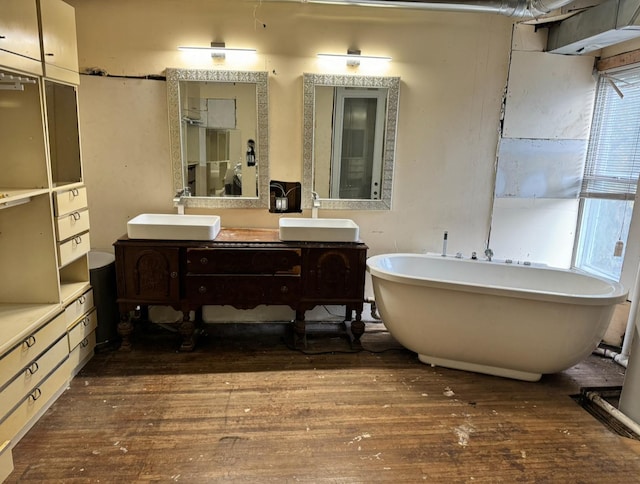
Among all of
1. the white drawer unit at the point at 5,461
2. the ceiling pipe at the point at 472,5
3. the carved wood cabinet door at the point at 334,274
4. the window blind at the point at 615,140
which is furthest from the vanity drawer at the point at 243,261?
the window blind at the point at 615,140

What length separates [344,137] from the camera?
10.5ft

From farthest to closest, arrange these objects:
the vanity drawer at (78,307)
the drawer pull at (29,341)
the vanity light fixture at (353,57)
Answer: the vanity light fixture at (353,57) → the vanity drawer at (78,307) → the drawer pull at (29,341)

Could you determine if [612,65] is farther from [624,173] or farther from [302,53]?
[302,53]

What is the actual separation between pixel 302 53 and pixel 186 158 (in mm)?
1175

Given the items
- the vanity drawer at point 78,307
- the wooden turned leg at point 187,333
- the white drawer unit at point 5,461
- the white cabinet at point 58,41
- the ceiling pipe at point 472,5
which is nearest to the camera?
the white drawer unit at point 5,461

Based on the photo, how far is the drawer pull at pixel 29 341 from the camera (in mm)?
1975

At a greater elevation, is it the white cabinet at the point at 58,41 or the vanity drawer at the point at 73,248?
the white cabinet at the point at 58,41

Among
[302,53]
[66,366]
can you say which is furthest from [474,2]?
[66,366]

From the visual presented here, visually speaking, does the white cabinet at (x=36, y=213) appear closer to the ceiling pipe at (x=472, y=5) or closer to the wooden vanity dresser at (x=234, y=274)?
the wooden vanity dresser at (x=234, y=274)

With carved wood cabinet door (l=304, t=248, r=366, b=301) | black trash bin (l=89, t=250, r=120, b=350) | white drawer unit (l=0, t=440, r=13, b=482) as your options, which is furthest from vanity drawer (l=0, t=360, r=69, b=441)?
carved wood cabinet door (l=304, t=248, r=366, b=301)

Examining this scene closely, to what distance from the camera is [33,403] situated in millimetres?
2047

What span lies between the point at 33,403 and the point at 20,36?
1.76 meters

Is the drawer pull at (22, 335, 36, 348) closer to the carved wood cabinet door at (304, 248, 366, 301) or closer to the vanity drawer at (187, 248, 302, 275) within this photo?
the vanity drawer at (187, 248, 302, 275)

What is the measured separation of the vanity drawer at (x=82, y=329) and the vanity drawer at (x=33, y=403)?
152 mm
